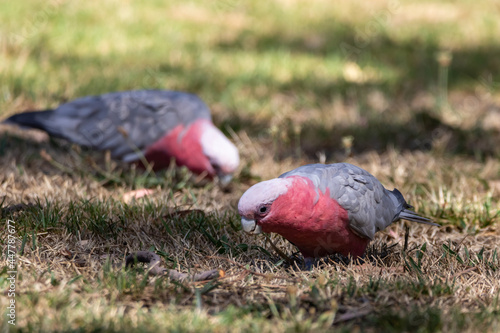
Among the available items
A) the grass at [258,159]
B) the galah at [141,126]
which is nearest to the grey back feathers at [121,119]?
the galah at [141,126]

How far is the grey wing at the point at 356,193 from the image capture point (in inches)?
98.2

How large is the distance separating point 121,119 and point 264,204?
86.7 inches

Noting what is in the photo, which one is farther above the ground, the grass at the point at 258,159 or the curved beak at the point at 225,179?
the grass at the point at 258,159

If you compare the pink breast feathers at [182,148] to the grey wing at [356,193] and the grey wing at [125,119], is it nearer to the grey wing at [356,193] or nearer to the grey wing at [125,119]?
the grey wing at [125,119]

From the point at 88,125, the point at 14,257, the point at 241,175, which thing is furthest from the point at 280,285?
the point at 88,125

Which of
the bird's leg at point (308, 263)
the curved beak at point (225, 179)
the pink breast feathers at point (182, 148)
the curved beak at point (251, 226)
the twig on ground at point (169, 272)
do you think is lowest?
the curved beak at point (225, 179)

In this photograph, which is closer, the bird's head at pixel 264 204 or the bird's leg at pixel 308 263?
the bird's head at pixel 264 204

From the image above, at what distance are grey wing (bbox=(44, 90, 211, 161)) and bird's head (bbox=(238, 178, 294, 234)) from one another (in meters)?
1.89

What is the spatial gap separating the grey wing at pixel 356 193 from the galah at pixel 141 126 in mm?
1491

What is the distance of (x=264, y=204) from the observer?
2322 mm

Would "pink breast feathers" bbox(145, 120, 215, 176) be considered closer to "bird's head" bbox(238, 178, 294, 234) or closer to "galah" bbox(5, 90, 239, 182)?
"galah" bbox(5, 90, 239, 182)

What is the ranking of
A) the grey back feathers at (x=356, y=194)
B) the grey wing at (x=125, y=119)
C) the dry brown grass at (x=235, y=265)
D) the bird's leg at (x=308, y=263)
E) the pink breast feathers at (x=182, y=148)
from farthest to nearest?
1. the grey wing at (x=125, y=119)
2. the pink breast feathers at (x=182, y=148)
3. the bird's leg at (x=308, y=263)
4. the grey back feathers at (x=356, y=194)
5. the dry brown grass at (x=235, y=265)

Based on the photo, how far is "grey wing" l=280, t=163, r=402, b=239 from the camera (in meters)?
2.49

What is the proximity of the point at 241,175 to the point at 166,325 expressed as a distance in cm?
219
